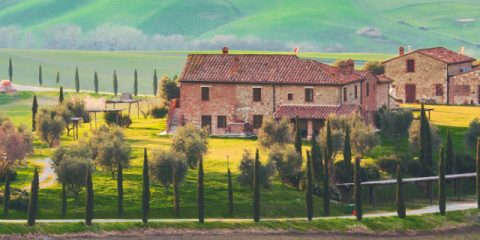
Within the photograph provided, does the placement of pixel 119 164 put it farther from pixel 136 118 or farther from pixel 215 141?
pixel 136 118

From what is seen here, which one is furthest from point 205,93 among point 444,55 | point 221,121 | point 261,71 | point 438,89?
point 444,55

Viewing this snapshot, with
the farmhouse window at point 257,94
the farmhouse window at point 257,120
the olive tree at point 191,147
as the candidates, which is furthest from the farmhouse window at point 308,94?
the olive tree at point 191,147

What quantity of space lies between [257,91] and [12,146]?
3337 cm

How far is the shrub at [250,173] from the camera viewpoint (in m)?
96.0

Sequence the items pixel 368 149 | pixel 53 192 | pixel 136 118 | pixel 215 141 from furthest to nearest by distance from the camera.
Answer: pixel 136 118 < pixel 215 141 < pixel 368 149 < pixel 53 192

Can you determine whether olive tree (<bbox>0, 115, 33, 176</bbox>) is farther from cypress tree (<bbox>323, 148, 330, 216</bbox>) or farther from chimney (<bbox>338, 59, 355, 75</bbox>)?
chimney (<bbox>338, 59, 355, 75</bbox>)

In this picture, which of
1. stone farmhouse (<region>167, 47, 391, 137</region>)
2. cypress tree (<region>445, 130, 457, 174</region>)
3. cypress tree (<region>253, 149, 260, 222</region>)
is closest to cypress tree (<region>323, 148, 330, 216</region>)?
cypress tree (<region>253, 149, 260, 222</region>)

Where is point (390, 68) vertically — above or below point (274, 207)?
above

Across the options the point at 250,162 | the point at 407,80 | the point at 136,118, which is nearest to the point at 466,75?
the point at 407,80

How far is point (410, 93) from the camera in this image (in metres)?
150

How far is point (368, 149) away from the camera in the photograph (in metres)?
108

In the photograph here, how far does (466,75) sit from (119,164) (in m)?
63.9

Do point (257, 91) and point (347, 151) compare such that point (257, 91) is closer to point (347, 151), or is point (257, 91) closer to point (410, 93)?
point (347, 151)

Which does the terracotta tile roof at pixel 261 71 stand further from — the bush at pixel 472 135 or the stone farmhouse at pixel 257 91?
the bush at pixel 472 135
